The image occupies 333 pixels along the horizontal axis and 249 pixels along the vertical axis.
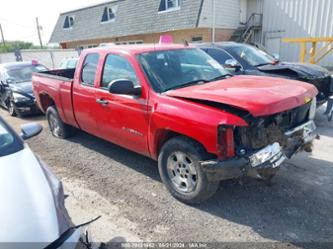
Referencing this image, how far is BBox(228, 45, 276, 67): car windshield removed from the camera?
698cm

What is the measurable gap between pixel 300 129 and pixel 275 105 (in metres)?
0.87

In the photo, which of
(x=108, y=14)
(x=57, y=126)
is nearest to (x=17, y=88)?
(x=57, y=126)

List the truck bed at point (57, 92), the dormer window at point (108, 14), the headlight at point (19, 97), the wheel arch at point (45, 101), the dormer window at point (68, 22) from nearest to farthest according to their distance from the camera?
the truck bed at point (57, 92) → the wheel arch at point (45, 101) → the headlight at point (19, 97) → the dormer window at point (108, 14) → the dormer window at point (68, 22)

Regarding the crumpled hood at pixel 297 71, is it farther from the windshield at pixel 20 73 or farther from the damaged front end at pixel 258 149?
the windshield at pixel 20 73

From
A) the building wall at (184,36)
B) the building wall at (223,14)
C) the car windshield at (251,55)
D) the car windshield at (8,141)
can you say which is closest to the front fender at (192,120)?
the car windshield at (8,141)

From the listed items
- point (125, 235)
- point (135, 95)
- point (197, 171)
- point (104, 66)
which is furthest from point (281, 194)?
point (104, 66)

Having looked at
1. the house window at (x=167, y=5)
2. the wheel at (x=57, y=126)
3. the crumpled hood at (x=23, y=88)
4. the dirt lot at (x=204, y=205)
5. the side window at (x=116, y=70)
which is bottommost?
the dirt lot at (x=204, y=205)

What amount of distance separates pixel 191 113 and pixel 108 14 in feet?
76.3

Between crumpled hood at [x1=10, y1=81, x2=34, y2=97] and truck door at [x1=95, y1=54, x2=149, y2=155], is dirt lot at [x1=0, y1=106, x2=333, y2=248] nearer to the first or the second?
truck door at [x1=95, y1=54, x2=149, y2=155]

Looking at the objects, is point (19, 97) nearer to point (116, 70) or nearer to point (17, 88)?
point (17, 88)

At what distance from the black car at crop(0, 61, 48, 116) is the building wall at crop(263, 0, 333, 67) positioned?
Answer: 14.9 meters

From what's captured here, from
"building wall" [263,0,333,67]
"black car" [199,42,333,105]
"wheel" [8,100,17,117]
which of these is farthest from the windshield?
"building wall" [263,0,333,67]

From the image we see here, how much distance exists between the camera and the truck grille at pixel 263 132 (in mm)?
3064

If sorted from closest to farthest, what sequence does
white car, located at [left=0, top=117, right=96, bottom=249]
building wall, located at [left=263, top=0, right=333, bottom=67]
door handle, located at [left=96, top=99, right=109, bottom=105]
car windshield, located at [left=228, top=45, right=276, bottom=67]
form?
white car, located at [left=0, top=117, right=96, bottom=249] < door handle, located at [left=96, top=99, right=109, bottom=105] < car windshield, located at [left=228, top=45, right=276, bottom=67] < building wall, located at [left=263, top=0, right=333, bottom=67]
